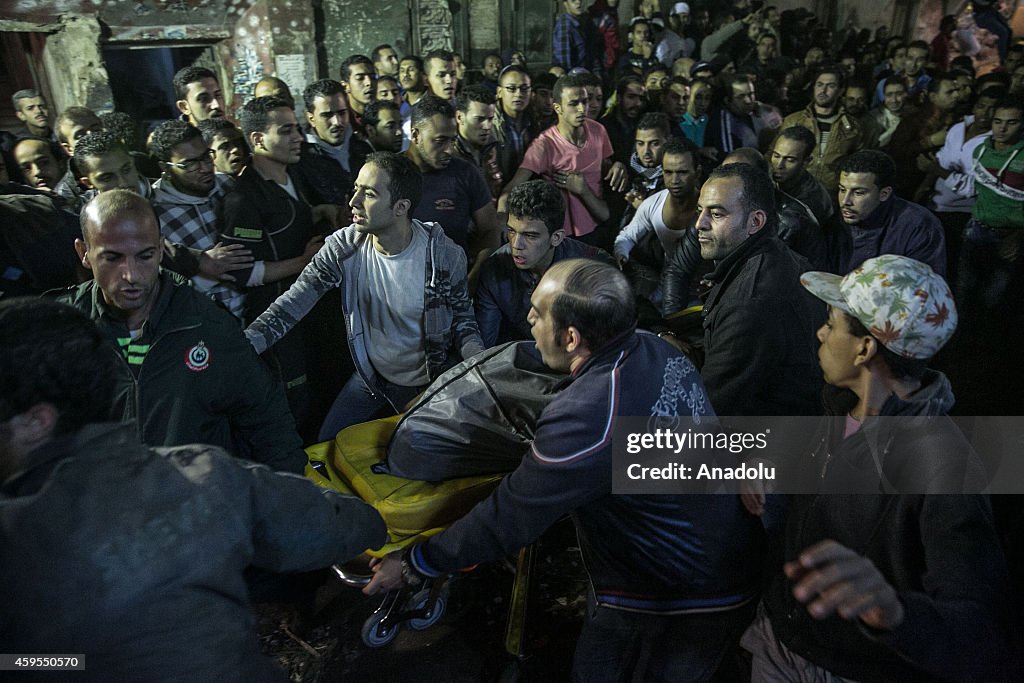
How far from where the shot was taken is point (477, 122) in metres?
5.13

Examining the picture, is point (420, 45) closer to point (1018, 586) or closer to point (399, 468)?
point (399, 468)

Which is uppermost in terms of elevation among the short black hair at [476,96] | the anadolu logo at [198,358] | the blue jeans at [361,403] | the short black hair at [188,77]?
the short black hair at [188,77]

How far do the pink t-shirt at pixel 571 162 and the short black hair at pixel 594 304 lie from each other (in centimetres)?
A: 318

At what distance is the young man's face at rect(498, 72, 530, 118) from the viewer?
612 cm

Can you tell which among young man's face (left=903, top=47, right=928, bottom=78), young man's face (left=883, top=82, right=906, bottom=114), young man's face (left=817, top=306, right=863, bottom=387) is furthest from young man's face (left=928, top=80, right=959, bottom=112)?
young man's face (left=817, top=306, right=863, bottom=387)

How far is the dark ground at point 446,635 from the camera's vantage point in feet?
9.90

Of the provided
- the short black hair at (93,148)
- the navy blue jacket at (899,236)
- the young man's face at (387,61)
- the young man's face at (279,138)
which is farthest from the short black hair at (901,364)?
the young man's face at (387,61)

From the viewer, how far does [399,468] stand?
8.93 ft

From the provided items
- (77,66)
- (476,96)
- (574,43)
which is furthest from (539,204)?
(77,66)

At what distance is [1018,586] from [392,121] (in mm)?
5391

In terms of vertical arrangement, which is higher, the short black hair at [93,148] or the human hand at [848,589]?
the short black hair at [93,148]

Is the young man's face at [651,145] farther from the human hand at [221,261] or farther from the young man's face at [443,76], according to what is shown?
the human hand at [221,261]

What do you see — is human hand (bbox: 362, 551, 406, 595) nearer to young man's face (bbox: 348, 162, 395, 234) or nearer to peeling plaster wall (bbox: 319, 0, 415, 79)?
young man's face (bbox: 348, 162, 395, 234)

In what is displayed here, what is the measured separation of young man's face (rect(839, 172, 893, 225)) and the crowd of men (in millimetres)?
14
